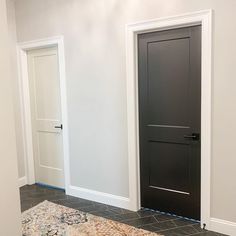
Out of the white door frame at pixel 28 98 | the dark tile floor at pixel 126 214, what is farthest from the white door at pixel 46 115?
the dark tile floor at pixel 126 214

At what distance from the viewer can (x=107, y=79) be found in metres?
3.09

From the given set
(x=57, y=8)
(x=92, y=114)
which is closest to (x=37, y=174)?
(x=92, y=114)

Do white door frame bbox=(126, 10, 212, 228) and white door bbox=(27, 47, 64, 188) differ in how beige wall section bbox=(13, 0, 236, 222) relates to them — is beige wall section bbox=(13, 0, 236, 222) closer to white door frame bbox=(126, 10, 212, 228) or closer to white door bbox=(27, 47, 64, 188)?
white door frame bbox=(126, 10, 212, 228)

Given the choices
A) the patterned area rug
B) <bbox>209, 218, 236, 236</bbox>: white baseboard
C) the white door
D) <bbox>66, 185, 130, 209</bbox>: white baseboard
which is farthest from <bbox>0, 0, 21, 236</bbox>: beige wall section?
<bbox>209, 218, 236, 236</bbox>: white baseboard

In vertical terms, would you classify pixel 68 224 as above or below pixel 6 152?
below

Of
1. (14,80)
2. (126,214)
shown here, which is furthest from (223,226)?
(14,80)

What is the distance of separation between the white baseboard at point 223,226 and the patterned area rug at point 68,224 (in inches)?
24.8

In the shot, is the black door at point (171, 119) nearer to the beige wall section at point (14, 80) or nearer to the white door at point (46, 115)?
the white door at point (46, 115)

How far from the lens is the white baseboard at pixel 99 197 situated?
3.13 m

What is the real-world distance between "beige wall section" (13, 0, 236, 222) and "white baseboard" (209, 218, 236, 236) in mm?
52

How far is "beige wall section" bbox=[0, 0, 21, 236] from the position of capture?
6.16ft

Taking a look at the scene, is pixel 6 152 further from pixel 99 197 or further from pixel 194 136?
pixel 194 136

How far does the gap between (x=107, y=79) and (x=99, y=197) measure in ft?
5.18

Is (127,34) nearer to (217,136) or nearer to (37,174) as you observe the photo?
(217,136)
